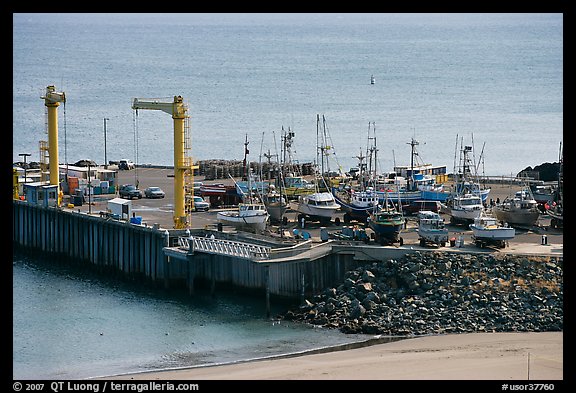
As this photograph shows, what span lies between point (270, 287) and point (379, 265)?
4.62m

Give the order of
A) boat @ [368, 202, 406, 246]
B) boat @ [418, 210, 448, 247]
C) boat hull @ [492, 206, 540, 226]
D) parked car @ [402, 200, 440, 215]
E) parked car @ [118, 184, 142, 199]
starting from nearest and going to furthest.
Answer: boat @ [418, 210, 448, 247]
boat @ [368, 202, 406, 246]
boat hull @ [492, 206, 540, 226]
parked car @ [402, 200, 440, 215]
parked car @ [118, 184, 142, 199]

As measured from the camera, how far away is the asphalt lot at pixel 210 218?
61.5m

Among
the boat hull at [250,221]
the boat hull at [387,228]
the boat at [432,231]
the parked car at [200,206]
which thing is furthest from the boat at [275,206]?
the boat at [432,231]

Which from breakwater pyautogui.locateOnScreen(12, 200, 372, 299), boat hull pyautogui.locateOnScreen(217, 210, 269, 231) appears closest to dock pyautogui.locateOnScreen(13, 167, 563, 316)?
breakwater pyautogui.locateOnScreen(12, 200, 372, 299)

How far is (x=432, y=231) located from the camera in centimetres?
5909

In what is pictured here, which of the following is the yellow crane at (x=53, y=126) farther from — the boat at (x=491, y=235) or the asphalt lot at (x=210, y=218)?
the boat at (x=491, y=235)

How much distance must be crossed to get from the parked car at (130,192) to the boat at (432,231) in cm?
1932

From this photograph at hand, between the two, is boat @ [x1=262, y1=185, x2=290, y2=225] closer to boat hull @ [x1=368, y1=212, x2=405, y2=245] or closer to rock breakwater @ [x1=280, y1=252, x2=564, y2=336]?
boat hull @ [x1=368, y1=212, x2=405, y2=245]

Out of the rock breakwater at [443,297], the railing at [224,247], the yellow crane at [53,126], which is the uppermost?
the yellow crane at [53,126]

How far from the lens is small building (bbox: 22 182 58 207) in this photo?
7012cm

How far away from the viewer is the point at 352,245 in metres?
58.8

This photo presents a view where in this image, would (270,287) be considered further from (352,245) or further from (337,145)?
(337,145)

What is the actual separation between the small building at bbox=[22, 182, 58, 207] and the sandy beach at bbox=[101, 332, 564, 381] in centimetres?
2246

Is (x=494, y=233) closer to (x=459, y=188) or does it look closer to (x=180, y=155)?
(x=459, y=188)
